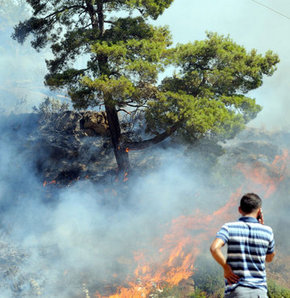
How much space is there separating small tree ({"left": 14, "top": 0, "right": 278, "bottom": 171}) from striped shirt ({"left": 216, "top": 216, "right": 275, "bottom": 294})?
7724 millimetres

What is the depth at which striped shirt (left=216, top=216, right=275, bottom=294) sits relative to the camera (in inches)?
116

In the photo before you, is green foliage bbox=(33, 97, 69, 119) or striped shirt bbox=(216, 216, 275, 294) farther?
green foliage bbox=(33, 97, 69, 119)

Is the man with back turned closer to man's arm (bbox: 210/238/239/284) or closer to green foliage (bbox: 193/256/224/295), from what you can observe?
man's arm (bbox: 210/238/239/284)

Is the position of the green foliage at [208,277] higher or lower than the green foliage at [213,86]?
lower

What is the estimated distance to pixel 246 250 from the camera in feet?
9.66

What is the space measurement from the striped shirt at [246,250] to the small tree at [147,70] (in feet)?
25.3

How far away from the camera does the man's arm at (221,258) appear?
9.39 ft

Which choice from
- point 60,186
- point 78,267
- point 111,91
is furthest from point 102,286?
point 60,186

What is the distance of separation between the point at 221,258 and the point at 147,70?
8.80 m

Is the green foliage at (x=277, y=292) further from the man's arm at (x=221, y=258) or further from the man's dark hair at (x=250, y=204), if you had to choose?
the man's dark hair at (x=250, y=204)

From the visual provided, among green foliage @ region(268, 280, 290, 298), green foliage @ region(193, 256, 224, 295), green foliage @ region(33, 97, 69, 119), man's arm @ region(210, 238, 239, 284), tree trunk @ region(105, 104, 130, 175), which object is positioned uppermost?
green foliage @ region(33, 97, 69, 119)

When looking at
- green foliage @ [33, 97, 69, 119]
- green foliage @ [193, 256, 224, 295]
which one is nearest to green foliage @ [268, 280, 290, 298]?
green foliage @ [193, 256, 224, 295]

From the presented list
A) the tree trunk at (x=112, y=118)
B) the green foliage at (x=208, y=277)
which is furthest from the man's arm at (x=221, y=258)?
the tree trunk at (x=112, y=118)

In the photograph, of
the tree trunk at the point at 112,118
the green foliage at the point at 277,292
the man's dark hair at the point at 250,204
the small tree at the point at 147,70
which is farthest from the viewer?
the tree trunk at the point at 112,118
